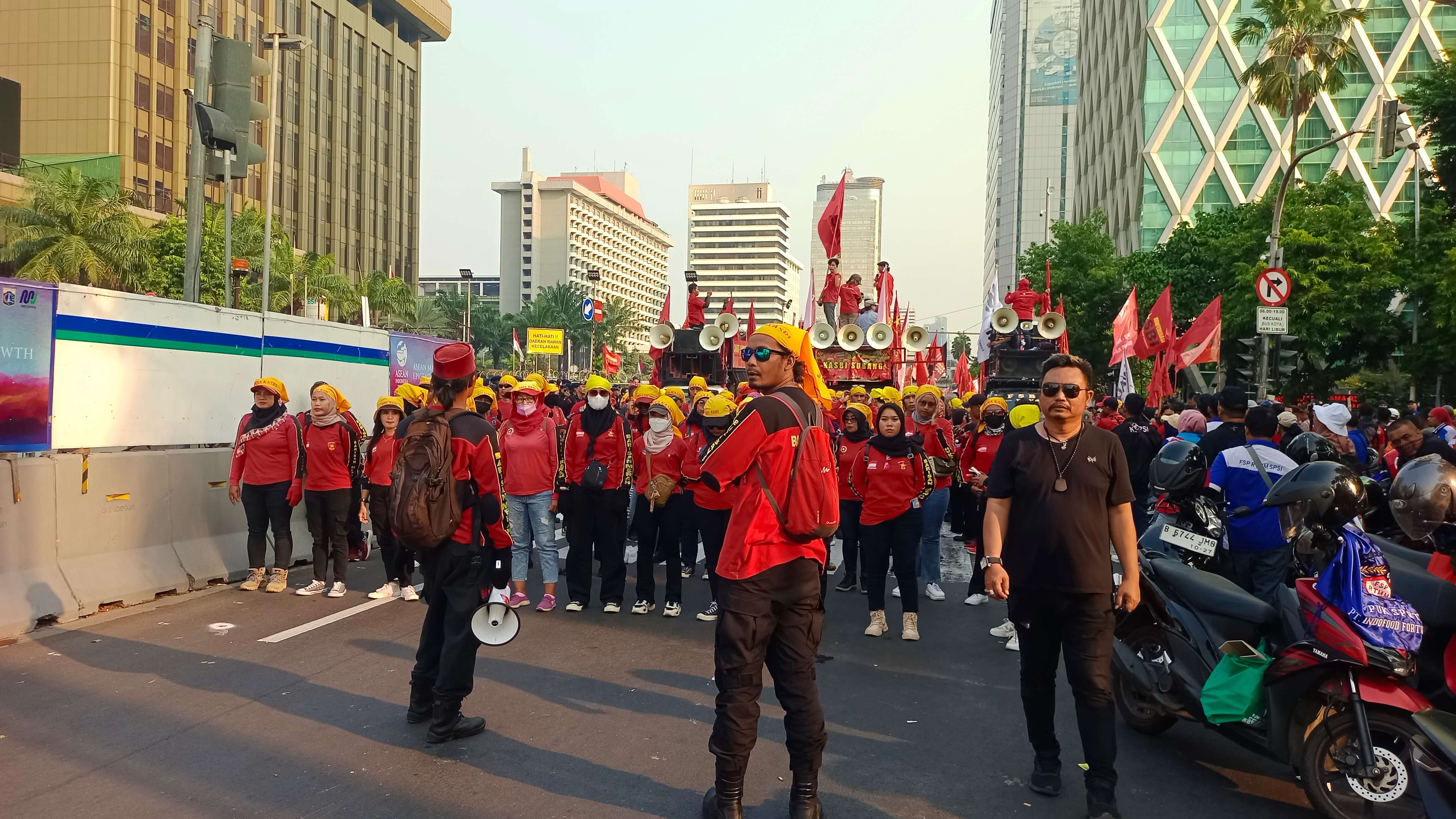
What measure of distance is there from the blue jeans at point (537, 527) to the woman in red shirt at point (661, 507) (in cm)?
73

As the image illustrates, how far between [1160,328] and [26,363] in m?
16.2

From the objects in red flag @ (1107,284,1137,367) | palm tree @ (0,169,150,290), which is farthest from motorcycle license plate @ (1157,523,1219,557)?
palm tree @ (0,169,150,290)

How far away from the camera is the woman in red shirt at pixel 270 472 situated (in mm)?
8234

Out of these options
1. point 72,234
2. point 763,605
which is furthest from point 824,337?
point 72,234

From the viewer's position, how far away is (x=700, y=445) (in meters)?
8.46

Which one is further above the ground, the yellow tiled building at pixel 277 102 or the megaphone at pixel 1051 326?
the yellow tiled building at pixel 277 102

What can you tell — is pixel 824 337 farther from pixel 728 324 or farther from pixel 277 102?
pixel 277 102

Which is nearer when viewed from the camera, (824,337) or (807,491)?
(807,491)

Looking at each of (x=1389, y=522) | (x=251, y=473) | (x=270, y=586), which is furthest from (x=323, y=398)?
(x=1389, y=522)

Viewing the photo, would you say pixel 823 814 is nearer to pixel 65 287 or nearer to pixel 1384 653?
pixel 1384 653

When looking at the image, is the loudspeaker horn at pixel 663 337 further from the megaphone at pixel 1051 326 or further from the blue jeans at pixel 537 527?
the blue jeans at pixel 537 527

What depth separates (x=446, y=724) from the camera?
484 centimetres

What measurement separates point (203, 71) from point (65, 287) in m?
4.06

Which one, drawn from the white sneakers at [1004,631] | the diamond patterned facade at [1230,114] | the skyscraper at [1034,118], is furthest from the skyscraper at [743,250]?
the white sneakers at [1004,631]
